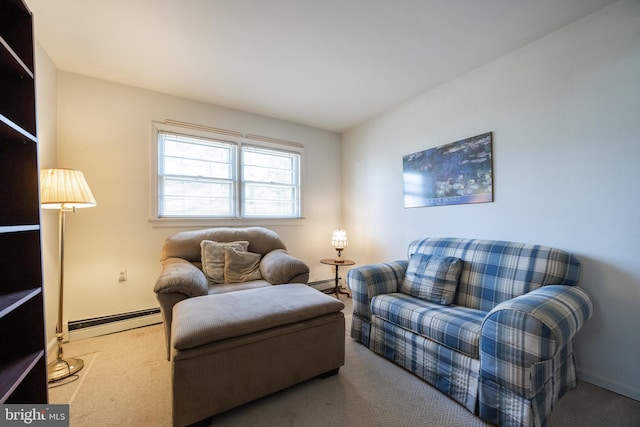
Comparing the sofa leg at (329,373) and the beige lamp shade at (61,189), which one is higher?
the beige lamp shade at (61,189)

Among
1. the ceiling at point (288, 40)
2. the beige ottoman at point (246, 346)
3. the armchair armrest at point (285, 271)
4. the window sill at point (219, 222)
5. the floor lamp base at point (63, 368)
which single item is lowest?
the floor lamp base at point (63, 368)

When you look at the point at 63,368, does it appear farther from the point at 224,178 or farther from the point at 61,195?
the point at 224,178

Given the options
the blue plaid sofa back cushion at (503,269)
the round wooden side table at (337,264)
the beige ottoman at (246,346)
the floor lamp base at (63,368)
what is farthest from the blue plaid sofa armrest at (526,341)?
the floor lamp base at (63,368)

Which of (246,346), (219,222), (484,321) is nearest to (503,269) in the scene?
(484,321)

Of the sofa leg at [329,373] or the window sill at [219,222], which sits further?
the window sill at [219,222]

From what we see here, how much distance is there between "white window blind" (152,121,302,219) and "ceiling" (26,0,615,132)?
0.61 m

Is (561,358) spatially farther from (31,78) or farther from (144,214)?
(144,214)

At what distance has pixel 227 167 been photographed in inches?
121

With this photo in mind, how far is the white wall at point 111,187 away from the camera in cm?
230

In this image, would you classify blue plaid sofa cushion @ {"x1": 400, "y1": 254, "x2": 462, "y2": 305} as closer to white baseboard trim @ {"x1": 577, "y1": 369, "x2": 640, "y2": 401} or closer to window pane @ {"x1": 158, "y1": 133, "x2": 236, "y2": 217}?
white baseboard trim @ {"x1": 577, "y1": 369, "x2": 640, "y2": 401}

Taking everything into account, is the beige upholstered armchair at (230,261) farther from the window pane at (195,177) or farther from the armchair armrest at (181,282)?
the window pane at (195,177)

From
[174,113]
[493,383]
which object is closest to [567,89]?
[493,383]

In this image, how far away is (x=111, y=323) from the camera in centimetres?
240

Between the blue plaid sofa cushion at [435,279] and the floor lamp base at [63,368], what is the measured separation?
2.55 meters
